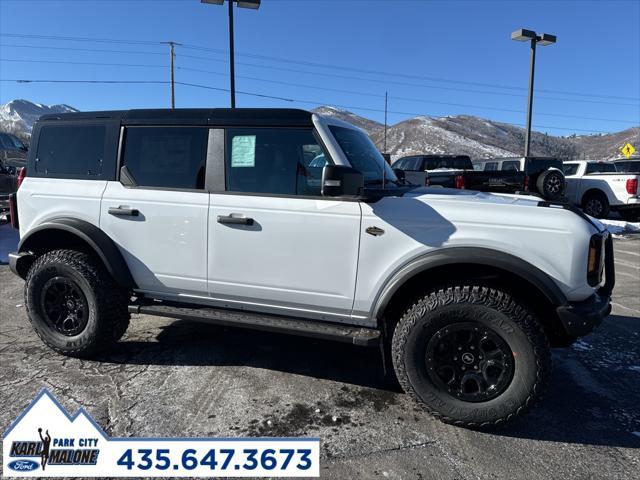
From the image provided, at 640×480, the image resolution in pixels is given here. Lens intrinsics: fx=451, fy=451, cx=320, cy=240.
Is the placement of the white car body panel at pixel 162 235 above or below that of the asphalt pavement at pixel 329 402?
above

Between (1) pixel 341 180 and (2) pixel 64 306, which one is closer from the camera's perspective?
(1) pixel 341 180

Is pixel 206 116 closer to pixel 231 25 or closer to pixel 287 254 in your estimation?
pixel 287 254

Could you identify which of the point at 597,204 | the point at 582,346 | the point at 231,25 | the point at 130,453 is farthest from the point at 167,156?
the point at 597,204

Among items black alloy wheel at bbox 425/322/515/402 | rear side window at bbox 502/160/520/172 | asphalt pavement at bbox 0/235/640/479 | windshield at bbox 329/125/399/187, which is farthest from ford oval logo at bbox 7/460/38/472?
rear side window at bbox 502/160/520/172

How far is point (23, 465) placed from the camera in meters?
2.48

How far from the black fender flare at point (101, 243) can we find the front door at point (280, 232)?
784 millimetres

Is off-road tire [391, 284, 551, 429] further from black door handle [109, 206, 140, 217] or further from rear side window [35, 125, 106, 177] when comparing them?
rear side window [35, 125, 106, 177]

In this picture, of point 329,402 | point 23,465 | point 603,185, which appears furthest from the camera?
point 603,185

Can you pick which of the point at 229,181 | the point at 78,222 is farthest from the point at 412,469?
the point at 78,222

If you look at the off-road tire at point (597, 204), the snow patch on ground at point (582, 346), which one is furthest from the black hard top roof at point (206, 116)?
the off-road tire at point (597, 204)

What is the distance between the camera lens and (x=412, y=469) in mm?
2531

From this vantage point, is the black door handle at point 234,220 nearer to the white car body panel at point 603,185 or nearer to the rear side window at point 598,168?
the white car body panel at point 603,185

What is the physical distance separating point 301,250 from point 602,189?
46.4ft

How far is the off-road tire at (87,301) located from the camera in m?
3.69
